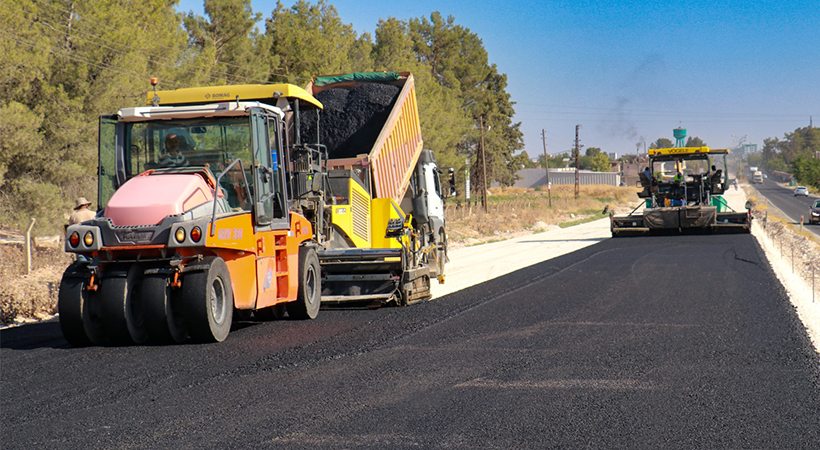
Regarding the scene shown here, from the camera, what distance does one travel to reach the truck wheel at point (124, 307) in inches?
295

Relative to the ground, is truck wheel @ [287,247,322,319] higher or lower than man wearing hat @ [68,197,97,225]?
lower

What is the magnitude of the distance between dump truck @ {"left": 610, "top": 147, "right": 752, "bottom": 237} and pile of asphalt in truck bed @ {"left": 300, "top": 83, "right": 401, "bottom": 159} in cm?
1334

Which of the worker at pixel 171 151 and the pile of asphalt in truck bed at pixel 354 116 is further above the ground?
the pile of asphalt in truck bed at pixel 354 116

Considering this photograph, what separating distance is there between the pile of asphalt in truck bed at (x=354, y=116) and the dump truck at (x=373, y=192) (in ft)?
0.06

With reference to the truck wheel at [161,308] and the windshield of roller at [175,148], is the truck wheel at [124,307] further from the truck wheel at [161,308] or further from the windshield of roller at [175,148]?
the windshield of roller at [175,148]

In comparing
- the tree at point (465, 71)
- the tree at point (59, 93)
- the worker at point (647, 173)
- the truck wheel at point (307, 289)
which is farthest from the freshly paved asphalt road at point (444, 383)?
the tree at point (465, 71)

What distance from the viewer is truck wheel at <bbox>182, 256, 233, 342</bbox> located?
7477mm

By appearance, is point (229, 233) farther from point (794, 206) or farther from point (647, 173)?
point (794, 206)

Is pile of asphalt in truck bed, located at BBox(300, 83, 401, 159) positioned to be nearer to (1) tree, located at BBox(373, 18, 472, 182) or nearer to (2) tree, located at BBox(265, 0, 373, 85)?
(2) tree, located at BBox(265, 0, 373, 85)

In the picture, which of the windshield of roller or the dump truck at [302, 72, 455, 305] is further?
the dump truck at [302, 72, 455, 305]

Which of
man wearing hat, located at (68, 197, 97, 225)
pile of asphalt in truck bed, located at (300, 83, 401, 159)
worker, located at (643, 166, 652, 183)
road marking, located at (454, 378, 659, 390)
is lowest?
road marking, located at (454, 378, 659, 390)

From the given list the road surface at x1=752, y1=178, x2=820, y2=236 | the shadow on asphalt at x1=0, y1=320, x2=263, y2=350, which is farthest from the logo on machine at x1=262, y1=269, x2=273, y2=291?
the road surface at x1=752, y1=178, x2=820, y2=236

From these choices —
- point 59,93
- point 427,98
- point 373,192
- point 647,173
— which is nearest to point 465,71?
point 427,98

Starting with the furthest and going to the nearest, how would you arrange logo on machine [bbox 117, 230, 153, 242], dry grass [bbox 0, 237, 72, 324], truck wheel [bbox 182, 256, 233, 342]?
1. dry grass [bbox 0, 237, 72, 324]
2. truck wheel [bbox 182, 256, 233, 342]
3. logo on machine [bbox 117, 230, 153, 242]
